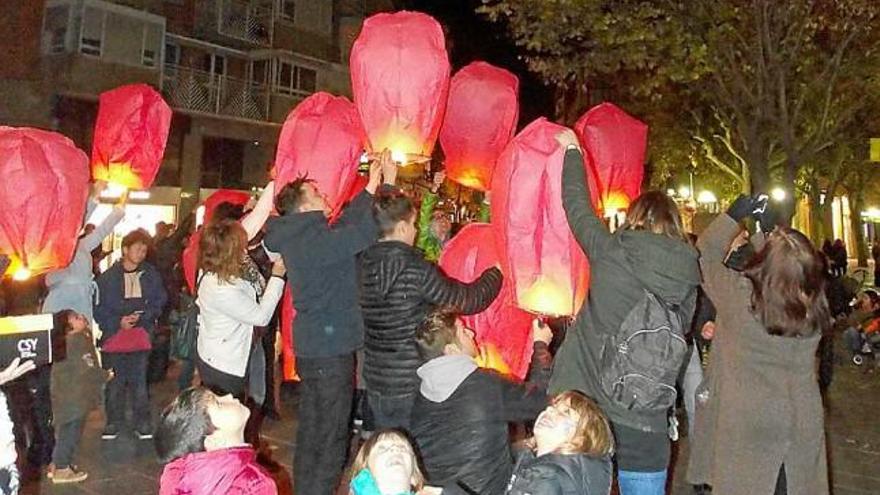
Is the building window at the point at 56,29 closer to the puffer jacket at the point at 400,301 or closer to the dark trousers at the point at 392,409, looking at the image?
the puffer jacket at the point at 400,301

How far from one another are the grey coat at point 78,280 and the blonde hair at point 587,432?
4786mm

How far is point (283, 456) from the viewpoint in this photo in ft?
23.4

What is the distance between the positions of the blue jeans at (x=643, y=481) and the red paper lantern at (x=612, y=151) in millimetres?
3388

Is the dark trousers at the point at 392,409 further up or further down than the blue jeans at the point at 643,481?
further up

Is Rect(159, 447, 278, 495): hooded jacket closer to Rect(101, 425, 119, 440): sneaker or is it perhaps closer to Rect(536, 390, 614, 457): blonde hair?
Rect(536, 390, 614, 457): blonde hair

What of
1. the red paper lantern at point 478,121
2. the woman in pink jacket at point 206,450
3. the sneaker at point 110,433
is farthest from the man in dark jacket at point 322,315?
the sneaker at point 110,433

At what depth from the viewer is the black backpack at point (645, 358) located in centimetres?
361

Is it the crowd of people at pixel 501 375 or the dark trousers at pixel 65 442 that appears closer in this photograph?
the crowd of people at pixel 501 375

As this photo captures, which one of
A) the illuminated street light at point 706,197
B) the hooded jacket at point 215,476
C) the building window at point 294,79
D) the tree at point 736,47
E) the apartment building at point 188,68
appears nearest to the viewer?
the hooded jacket at point 215,476

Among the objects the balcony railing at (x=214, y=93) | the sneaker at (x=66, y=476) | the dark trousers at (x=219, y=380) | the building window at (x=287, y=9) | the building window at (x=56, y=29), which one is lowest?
the sneaker at (x=66, y=476)

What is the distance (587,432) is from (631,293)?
0.79 metres

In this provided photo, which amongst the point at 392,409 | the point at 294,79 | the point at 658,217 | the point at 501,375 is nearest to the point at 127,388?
the point at 392,409

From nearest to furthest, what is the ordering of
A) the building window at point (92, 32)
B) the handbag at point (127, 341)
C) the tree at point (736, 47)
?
the handbag at point (127, 341) < the tree at point (736, 47) < the building window at point (92, 32)

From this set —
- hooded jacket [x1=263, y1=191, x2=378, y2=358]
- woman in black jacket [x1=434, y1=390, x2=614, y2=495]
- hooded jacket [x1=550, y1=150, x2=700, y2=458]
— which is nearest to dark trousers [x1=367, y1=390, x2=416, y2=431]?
hooded jacket [x1=263, y1=191, x2=378, y2=358]
